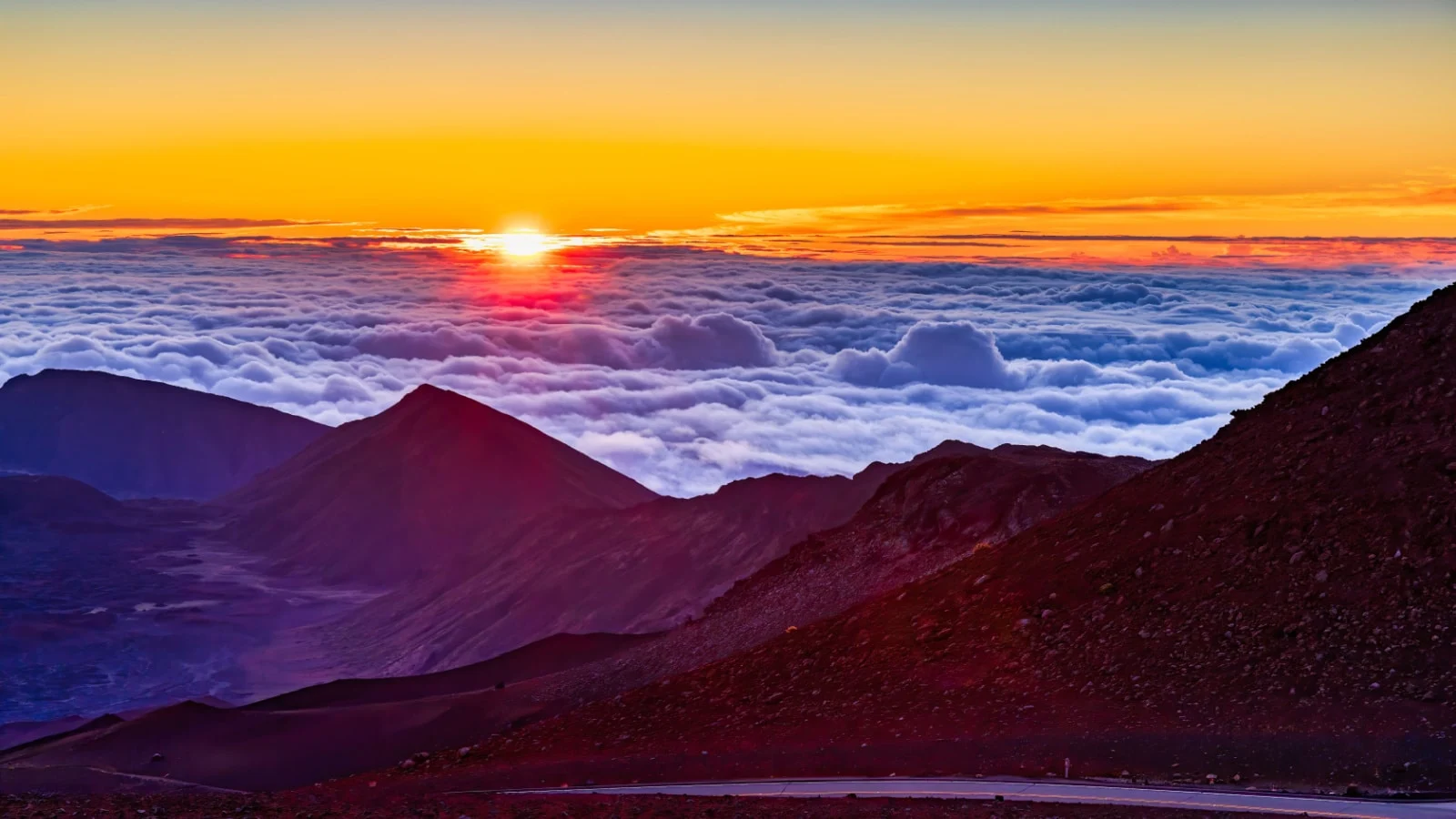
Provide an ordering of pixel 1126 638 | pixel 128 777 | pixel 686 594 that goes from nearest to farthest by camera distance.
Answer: pixel 1126 638 < pixel 128 777 < pixel 686 594

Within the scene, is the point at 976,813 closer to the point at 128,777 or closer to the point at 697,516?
the point at 128,777

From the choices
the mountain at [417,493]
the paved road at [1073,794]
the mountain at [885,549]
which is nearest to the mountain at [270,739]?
the mountain at [885,549]

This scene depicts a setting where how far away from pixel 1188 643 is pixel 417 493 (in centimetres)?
12612

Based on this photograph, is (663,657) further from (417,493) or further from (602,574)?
(417,493)

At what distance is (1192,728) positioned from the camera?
915 inches

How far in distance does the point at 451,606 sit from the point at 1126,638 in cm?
8674

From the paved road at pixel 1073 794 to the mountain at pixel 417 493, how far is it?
4068 inches

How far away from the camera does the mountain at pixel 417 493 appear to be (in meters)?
138

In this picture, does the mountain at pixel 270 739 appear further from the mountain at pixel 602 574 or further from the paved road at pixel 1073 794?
the mountain at pixel 602 574

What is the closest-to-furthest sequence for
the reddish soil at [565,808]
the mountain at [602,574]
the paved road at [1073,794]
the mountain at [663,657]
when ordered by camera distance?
1. the paved road at [1073,794]
2. the reddish soil at [565,808]
3. the mountain at [663,657]
4. the mountain at [602,574]

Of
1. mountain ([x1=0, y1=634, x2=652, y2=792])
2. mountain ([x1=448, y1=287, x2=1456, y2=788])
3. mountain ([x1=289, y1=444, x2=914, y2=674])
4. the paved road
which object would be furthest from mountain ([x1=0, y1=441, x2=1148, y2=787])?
mountain ([x1=289, y1=444, x2=914, y2=674])

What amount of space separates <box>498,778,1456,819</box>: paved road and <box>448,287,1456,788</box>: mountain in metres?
0.83

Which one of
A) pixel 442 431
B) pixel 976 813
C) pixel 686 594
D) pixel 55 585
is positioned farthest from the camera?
pixel 442 431

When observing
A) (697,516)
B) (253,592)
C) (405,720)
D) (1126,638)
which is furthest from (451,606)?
(1126,638)
